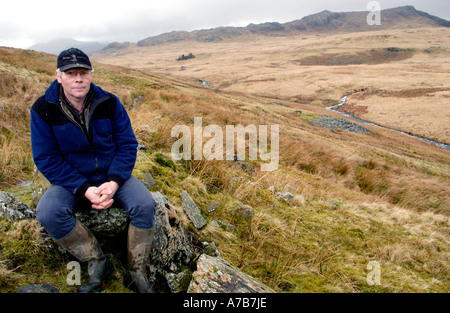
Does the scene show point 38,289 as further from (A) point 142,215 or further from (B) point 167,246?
(B) point 167,246

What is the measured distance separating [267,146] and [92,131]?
889cm

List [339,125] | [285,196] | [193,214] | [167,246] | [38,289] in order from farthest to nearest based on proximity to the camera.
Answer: [339,125] → [285,196] → [193,214] → [167,246] → [38,289]

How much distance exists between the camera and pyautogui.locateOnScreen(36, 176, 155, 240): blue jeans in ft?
7.25

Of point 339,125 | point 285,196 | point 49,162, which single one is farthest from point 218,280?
point 339,125

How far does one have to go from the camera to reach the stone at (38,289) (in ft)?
6.62

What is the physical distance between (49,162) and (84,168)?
0.33 meters

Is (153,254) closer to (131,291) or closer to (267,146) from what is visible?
(131,291)

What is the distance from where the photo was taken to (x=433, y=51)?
9762cm

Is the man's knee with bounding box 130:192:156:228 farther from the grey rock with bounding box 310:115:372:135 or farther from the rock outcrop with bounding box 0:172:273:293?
the grey rock with bounding box 310:115:372:135

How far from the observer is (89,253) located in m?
2.34

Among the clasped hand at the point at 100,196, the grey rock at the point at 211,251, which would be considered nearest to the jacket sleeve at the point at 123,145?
the clasped hand at the point at 100,196

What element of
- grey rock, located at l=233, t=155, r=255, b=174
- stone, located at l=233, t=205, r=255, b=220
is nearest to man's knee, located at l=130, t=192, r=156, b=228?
stone, located at l=233, t=205, r=255, b=220

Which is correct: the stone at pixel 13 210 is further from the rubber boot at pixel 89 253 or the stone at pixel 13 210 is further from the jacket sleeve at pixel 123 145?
the jacket sleeve at pixel 123 145
